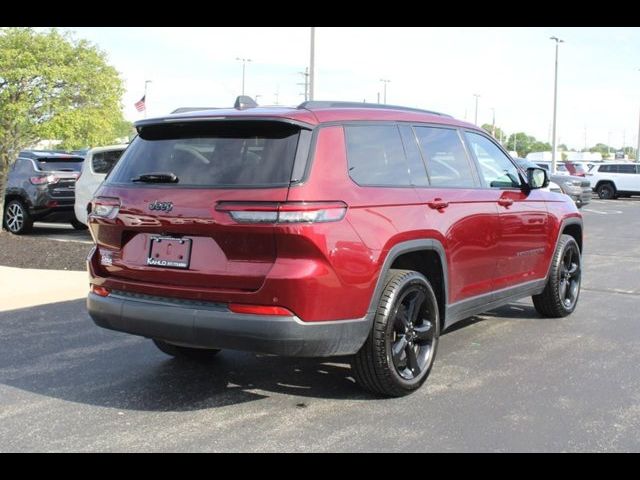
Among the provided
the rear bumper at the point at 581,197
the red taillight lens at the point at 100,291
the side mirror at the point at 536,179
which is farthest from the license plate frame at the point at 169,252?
the rear bumper at the point at 581,197

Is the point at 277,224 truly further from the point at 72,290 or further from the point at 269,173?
the point at 72,290

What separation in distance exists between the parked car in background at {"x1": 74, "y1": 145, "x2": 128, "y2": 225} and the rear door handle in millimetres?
8595

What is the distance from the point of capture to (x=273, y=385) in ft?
15.7

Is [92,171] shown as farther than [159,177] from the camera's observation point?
Yes

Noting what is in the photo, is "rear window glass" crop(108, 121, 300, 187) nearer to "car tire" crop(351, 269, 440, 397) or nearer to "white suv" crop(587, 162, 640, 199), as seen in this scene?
"car tire" crop(351, 269, 440, 397)

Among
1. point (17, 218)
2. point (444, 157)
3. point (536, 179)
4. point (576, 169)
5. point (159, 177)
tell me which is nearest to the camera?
point (159, 177)

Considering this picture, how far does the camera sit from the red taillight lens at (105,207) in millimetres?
4383

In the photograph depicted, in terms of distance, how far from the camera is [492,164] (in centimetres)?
589

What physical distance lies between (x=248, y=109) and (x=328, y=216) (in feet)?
3.33

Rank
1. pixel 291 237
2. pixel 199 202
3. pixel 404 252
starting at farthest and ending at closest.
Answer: pixel 404 252
pixel 199 202
pixel 291 237

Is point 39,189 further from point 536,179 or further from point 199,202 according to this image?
point 199,202

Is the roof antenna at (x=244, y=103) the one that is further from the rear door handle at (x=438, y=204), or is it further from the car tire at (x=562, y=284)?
the car tire at (x=562, y=284)

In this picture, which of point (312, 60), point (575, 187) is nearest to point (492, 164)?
point (312, 60)

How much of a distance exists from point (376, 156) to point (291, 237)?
100cm
